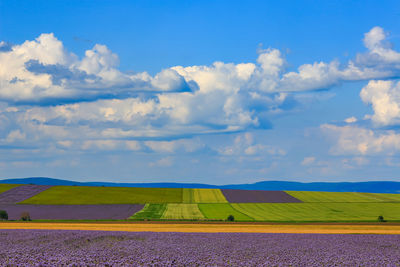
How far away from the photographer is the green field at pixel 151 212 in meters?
70.0

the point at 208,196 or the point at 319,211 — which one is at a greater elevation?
the point at 208,196

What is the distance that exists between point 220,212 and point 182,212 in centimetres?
696

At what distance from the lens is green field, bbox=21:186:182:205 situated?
93.1 meters

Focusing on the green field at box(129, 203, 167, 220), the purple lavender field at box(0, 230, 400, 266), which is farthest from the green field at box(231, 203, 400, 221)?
the purple lavender field at box(0, 230, 400, 266)

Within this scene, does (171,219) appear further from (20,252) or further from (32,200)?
(20,252)

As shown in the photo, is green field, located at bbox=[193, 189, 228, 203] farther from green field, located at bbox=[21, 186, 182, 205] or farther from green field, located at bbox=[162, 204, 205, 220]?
green field, located at bbox=[162, 204, 205, 220]

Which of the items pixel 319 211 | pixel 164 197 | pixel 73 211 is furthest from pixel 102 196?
pixel 319 211

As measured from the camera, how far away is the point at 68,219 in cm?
6838

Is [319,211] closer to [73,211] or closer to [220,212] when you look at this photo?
[220,212]

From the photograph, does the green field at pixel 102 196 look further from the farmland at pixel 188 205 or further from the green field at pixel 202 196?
the green field at pixel 202 196

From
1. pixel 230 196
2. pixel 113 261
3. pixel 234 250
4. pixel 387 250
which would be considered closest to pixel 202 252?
pixel 234 250

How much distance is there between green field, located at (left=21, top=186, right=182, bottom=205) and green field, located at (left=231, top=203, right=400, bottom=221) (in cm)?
2011

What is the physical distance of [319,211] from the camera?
84250mm

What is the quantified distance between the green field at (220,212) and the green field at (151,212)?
748cm
